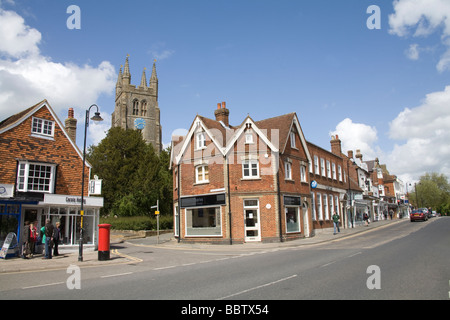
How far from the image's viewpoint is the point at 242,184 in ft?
83.5

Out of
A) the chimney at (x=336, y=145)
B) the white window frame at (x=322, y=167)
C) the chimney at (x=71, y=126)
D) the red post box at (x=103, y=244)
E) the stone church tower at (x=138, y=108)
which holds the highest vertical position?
the stone church tower at (x=138, y=108)

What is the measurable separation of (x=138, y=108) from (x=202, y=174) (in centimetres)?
Answer: 7693

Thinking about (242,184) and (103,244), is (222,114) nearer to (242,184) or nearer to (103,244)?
(242,184)

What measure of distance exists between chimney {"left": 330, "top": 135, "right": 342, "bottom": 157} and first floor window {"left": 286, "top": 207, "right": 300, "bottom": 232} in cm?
1799

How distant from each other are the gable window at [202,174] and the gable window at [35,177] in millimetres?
10770

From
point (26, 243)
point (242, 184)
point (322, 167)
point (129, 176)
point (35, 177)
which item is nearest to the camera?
point (26, 243)

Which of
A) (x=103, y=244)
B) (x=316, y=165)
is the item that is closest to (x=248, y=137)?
(x=316, y=165)

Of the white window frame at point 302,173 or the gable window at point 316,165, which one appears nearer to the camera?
the white window frame at point 302,173

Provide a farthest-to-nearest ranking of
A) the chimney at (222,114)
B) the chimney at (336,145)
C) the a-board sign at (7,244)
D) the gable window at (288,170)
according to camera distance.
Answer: the chimney at (336,145) → the chimney at (222,114) → the gable window at (288,170) → the a-board sign at (7,244)

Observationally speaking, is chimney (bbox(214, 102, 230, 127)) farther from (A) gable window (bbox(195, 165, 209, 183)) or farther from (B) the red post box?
(B) the red post box

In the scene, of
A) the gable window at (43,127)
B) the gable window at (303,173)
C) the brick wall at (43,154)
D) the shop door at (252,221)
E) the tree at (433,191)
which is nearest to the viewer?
the brick wall at (43,154)

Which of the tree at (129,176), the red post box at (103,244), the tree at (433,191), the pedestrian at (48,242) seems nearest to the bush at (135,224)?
the tree at (129,176)

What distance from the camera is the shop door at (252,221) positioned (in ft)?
82.0

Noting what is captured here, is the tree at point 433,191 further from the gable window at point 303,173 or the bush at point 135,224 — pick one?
the bush at point 135,224
